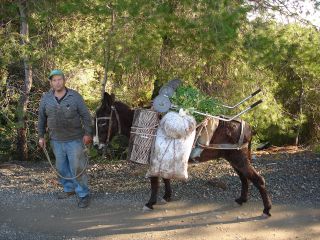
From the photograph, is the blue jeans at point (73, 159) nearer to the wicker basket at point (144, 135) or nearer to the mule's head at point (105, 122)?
the mule's head at point (105, 122)

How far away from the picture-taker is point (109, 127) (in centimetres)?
538

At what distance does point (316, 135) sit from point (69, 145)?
33.3ft

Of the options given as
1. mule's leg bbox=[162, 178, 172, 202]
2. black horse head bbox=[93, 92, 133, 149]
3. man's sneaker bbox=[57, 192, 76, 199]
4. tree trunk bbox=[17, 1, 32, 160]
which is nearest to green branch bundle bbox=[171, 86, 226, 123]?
black horse head bbox=[93, 92, 133, 149]

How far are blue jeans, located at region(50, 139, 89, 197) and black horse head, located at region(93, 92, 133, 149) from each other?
40 centimetres

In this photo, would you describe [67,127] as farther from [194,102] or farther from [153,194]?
[194,102]

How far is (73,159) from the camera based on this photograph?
5.65m

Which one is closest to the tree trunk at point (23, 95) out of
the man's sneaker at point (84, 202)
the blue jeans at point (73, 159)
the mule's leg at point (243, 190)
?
the blue jeans at point (73, 159)

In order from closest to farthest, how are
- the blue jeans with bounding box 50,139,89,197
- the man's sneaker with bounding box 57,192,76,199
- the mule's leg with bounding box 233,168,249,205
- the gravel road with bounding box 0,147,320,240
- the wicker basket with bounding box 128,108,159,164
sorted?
the gravel road with bounding box 0,147,320,240, the wicker basket with bounding box 128,108,159,164, the blue jeans with bounding box 50,139,89,197, the mule's leg with bounding box 233,168,249,205, the man's sneaker with bounding box 57,192,76,199

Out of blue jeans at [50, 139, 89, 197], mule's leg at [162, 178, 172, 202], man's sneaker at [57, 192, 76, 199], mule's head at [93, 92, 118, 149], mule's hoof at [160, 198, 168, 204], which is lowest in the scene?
man's sneaker at [57, 192, 76, 199]

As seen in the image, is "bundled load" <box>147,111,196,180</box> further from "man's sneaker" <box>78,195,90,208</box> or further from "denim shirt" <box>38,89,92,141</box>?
"man's sneaker" <box>78,195,90,208</box>

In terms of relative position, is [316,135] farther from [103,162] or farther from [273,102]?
[103,162]

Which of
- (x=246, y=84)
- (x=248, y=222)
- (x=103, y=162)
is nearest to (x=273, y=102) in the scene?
(x=246, y=84)

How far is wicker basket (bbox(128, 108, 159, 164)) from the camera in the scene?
5.16 metres

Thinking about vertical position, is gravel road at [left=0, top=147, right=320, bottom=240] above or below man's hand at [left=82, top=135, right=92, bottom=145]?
below
